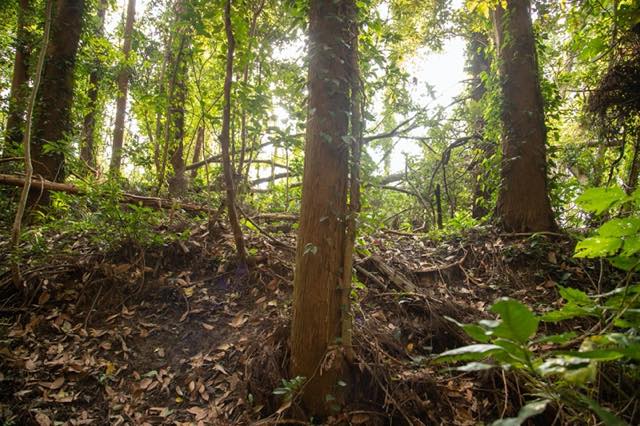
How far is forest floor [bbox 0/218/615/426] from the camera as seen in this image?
225 cm

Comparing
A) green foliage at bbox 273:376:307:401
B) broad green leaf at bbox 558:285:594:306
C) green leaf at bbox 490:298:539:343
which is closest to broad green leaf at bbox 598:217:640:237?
broad green leaf at bbox 558:285:594:306

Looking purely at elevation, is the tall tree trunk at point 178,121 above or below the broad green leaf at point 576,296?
above

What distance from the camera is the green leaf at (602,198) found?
3.67 feet

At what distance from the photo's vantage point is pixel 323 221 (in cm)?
217

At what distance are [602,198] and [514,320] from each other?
74cm

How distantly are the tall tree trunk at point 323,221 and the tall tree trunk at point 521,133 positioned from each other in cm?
293

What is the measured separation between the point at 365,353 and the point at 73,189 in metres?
4.57

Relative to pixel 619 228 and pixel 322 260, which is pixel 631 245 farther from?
pixel 322 260

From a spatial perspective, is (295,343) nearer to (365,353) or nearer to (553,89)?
(365,353)

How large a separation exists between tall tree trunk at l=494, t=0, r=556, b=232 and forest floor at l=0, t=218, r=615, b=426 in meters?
0.32

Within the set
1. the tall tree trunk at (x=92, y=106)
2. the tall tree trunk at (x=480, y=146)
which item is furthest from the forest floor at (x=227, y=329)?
the tall tree trunk at (x=92, y=106)

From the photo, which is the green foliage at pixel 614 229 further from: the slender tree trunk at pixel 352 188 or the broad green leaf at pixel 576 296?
the slender tree trunk at pixel 352 188

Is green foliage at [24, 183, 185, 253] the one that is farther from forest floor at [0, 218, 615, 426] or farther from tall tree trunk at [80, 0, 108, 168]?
tall tree trunk at [80, 0, 108, 168]

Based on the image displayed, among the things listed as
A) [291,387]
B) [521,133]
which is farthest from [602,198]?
[521,133]
